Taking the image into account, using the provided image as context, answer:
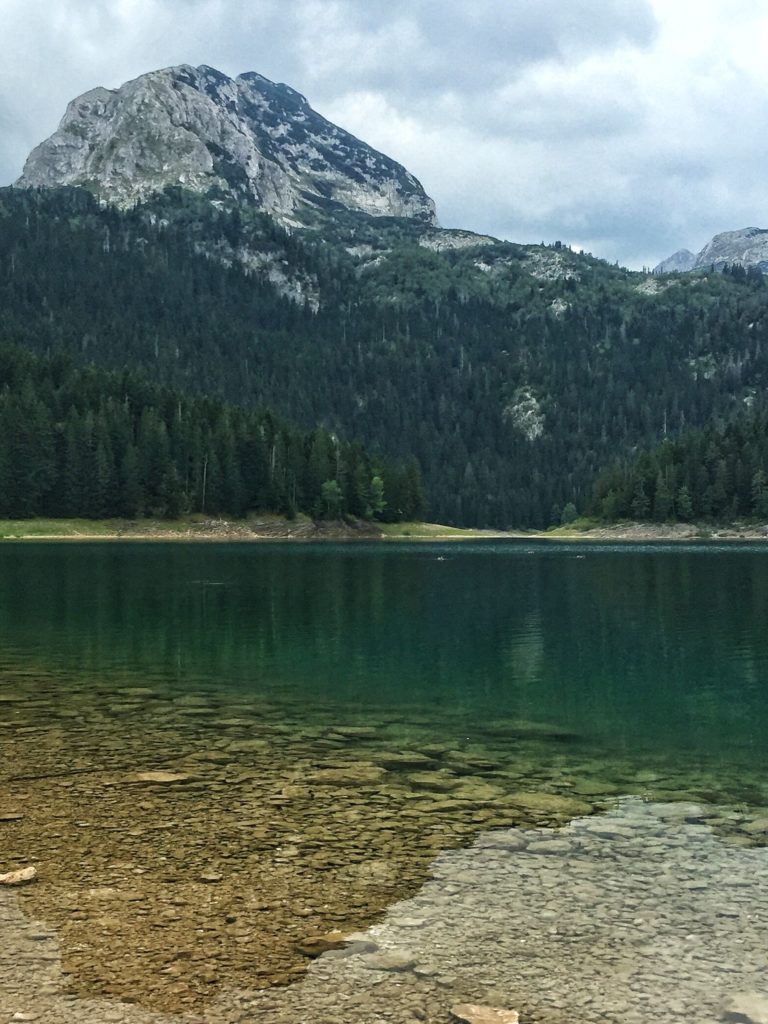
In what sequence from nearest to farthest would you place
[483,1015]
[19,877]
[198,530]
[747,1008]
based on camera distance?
[483,1015] → [747,1008] → [19,877] → [198,530]

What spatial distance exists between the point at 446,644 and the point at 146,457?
449 ft

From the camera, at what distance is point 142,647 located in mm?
35125

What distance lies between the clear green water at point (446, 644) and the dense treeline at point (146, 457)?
85.0m

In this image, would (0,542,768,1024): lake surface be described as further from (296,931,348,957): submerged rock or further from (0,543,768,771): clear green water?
(0,543,768,771): clear green water

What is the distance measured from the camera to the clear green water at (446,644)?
24516 millimetres

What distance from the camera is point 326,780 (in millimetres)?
16688

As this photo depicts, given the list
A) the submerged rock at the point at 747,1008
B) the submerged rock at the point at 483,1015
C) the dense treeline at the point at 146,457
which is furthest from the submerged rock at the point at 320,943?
the dense treeline at the point at 146,457

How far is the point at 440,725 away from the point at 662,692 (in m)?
9.45

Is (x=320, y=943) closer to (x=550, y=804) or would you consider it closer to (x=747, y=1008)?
(x=747, y=1008)

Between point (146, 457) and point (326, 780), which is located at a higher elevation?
point (146, 457)

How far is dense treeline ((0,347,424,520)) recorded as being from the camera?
6137 inches

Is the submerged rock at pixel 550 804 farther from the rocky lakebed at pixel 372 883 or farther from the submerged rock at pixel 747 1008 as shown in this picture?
the submerged rock at pixel 747 1008

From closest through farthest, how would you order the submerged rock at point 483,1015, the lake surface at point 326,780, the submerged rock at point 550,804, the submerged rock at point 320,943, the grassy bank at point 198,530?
the submerged rock at point 483,1015 < the lake surface at point 326,780 < the submerged rock at point 320,943 < the submerged rock at point 550,804 < the grassy bank at point 198,530

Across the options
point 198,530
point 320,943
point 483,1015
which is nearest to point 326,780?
point 320,943
